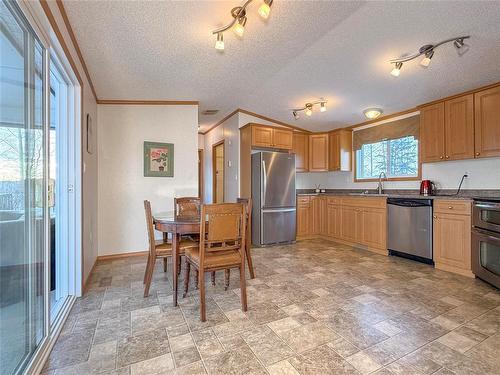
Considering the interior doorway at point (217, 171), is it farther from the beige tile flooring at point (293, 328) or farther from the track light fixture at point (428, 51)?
the track light fixture at point (428, 51)

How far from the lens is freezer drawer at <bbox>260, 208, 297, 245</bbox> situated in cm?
428

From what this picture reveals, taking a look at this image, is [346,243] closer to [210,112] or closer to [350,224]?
[350,224]

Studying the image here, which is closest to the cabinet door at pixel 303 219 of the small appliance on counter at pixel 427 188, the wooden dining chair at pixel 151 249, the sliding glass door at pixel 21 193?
the small appliance on counter at pixel 427 188

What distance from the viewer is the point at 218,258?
6.81 feet

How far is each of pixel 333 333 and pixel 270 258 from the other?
1.90 meters

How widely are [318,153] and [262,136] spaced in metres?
1.42

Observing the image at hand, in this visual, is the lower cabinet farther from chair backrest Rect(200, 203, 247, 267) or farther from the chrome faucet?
chair backrest Rect(200, 203, 247, 267)

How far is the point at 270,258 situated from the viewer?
3.62m

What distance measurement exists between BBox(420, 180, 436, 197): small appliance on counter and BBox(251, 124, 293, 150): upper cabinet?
2257 millimetres

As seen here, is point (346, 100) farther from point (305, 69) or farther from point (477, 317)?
point (477, 317)

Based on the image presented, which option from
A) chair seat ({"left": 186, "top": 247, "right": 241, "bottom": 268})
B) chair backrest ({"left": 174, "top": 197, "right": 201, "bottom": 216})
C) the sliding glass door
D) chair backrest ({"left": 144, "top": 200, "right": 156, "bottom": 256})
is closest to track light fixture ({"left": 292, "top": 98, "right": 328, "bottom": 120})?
chair backrest ({"left": 174, "top": 197, "right": 201, "bottom": 216})

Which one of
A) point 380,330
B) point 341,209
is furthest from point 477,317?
point 341,209

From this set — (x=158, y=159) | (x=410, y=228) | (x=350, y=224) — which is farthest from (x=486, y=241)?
(x=158, y=159)

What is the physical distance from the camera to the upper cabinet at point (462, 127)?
2885mm
